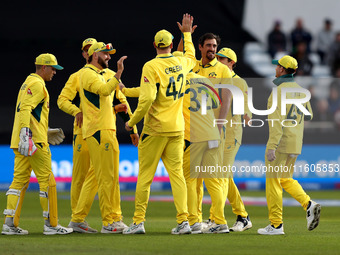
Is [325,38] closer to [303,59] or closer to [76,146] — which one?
[303,59]

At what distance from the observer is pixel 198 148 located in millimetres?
8672

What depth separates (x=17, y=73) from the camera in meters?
19.0

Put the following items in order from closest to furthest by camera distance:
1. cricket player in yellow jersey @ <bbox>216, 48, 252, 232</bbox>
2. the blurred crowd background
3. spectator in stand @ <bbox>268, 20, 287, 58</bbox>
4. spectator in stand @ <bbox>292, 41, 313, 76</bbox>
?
cricket player in yellow jersey @ <bbox>216, 48, 252, 232</bbox> → the blurred crowd background → spectator in stand @ <bbox>292, 41, 313, 76</bbox> → spectator in stand @ <bbox>268, 20, 287, 58</bbox>

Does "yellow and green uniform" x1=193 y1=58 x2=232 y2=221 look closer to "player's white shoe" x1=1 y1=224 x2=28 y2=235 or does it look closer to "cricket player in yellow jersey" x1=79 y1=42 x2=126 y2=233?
"cricket player in yellow jersey" x1=79 y1=42 x2=126 y2=233

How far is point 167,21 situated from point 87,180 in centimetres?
1121

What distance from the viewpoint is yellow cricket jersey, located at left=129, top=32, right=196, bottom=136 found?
8.24 metres

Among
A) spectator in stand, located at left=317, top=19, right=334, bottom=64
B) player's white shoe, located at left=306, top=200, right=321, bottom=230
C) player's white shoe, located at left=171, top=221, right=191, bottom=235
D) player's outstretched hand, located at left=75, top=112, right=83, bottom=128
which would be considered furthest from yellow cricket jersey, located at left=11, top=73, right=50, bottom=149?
spectator in stand, located at left=317, top=19, right=334, bottom=64

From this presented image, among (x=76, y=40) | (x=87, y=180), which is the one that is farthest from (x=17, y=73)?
(x=87, y=180)

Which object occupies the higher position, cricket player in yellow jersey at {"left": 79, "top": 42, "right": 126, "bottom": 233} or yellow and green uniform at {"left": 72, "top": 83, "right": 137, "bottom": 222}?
cricket player in yellow jersey at {"left": 79, "top": 42, "right": 126, "bottom": 233}

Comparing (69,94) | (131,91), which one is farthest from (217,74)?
(69,94)

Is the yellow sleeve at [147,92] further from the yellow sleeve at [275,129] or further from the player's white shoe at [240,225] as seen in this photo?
the player's white shoe at [240,225]

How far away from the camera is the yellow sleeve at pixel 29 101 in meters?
8.30

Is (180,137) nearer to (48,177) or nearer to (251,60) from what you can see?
(48,177)

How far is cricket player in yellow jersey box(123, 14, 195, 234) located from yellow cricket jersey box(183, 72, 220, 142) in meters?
0.25
